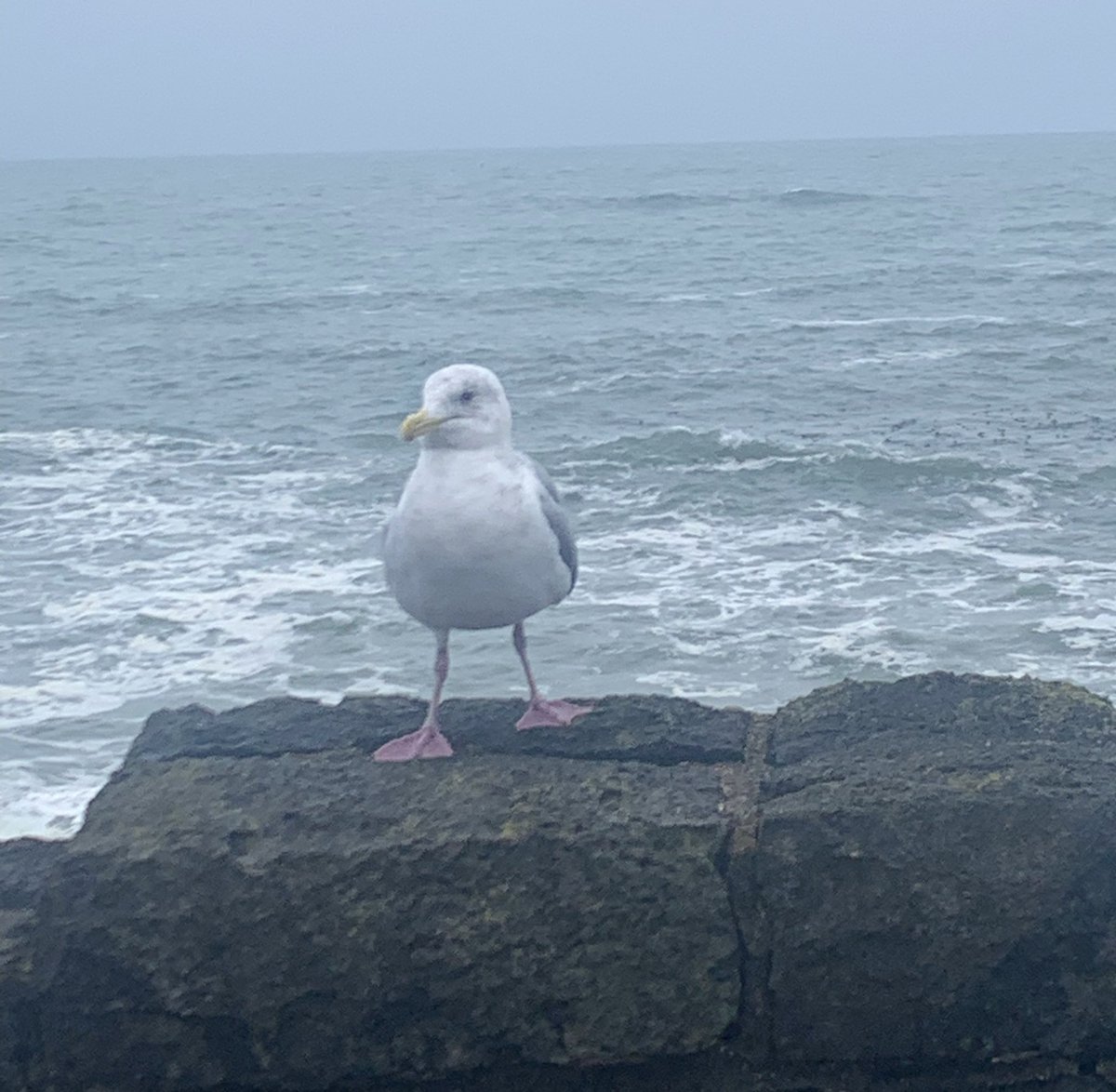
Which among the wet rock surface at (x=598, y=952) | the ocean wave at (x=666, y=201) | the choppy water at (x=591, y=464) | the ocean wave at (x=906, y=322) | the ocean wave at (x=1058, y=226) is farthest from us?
the ocean wave at (x=666, y=201)

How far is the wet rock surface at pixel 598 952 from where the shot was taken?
136 inches

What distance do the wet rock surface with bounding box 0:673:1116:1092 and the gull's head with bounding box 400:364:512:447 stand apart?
1195 mm

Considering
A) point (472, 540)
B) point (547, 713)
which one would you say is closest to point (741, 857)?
point (547, 713)

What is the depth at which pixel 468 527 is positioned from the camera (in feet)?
14.1

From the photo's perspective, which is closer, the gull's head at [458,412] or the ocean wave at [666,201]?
the gull's head at [458,412]

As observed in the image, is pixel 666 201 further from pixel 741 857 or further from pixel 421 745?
pixel 741 857

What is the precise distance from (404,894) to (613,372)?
1934cm

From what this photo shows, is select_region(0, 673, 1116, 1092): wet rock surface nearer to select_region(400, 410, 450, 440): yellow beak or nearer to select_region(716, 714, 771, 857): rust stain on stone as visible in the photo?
select_region(716, 714, 771, 857): rust stain on stone

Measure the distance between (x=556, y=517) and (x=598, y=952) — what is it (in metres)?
1.50

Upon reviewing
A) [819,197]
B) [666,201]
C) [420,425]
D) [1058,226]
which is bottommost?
[666,201]

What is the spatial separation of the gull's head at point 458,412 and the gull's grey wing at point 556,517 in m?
0.22

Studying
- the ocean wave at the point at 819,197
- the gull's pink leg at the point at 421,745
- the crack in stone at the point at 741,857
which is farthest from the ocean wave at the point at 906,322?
the ocean wave at the point at 819,197

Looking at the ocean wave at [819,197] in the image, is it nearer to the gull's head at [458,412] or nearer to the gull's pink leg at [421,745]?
the gull's head at [458,412]

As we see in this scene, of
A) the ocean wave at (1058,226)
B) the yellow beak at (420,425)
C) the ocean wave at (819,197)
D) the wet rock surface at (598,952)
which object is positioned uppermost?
the yellow beak at (420,425)
